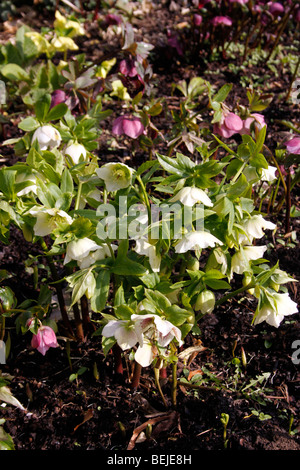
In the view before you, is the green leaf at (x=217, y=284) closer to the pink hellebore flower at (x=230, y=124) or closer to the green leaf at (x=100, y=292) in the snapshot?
the green leaf at (x=100, y=292)

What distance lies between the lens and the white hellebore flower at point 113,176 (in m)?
1.00

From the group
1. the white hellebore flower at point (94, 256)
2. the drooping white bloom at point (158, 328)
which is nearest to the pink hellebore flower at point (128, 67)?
the white hellebore flower at point (94, 256)

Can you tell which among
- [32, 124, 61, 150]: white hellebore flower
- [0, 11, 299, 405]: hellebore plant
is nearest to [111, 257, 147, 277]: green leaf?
[0, 11, 299, 405]: hellebore plant

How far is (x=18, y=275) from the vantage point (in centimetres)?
153

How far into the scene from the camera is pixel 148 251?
973mm

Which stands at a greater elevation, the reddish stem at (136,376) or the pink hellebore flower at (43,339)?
the pink hellebore flower at (43,339)

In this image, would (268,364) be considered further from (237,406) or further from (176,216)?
(176,216)

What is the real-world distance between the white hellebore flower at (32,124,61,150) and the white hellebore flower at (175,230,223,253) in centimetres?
48

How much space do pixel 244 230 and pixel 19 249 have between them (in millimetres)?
878

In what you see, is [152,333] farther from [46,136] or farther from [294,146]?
[294,146]

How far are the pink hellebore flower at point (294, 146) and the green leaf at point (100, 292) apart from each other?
66cm

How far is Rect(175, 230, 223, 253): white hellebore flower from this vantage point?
35.8 inches

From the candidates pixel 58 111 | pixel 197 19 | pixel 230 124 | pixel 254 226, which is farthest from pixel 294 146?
pixel 197 19

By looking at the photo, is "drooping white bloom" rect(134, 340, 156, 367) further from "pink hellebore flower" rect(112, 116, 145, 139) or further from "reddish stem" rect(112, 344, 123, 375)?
"pink hellebore flower" rect(112, 116, 145, 139)
